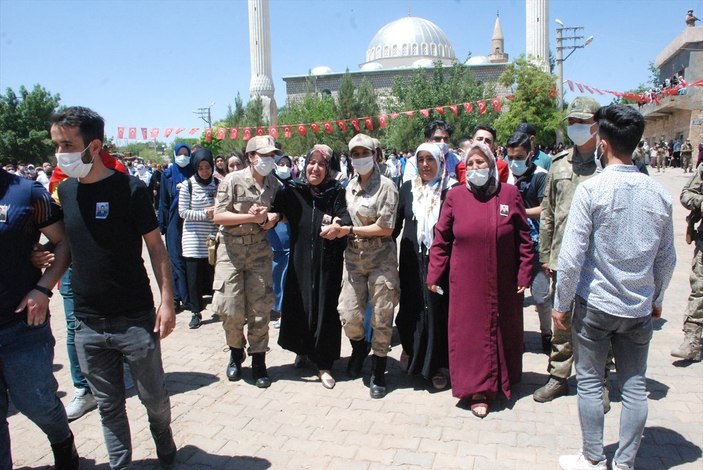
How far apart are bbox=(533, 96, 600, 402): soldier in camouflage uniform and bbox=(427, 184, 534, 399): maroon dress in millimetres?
281

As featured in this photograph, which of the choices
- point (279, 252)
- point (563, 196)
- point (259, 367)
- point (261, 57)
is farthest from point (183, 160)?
point (261, 57)

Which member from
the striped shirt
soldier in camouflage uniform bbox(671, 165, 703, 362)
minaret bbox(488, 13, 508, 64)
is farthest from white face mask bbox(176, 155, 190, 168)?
minaret bbox(488, 13, 508, 64)

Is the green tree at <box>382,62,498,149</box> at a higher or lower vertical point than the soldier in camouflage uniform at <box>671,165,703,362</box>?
higher

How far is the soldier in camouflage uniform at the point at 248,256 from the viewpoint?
4305 millimetres

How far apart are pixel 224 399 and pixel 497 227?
248 cm

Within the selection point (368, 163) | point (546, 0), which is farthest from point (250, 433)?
point (546, 0)

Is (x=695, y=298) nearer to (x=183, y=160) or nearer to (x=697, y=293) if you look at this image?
(x=697, y=293)

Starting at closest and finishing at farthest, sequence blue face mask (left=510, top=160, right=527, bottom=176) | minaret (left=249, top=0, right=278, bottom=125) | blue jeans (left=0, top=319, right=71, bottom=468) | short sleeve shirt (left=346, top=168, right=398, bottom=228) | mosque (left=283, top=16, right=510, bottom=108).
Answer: blue jeans (left=0, top=319, right=71, bottom=468)
short sleeve shirt (left=346, top=168, right=398, bottom=228)
blue face mask (left=510, top=160, right=527, bottom=176)
minaret (left=249, top=0, right=278, bottom=125)
mosque (left=283, top=16, right=510, bottom=108)

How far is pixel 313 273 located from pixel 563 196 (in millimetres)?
2048

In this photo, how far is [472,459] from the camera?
321cm

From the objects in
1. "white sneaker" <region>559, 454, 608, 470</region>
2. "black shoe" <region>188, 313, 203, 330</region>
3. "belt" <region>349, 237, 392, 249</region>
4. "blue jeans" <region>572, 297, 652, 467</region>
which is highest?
"belt" <region>349, 237, 392, 249</region>

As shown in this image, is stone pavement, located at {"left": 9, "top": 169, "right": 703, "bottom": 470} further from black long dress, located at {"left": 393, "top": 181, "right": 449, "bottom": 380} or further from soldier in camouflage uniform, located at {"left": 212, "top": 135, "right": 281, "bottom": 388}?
soldier in camouflage uniform, located at {"left": 212, "top": 135, "right": 281, "bottom": 388}

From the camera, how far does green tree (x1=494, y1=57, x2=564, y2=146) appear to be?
2514 cm

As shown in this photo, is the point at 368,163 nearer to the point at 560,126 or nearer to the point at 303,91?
the point at 560,126
